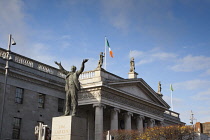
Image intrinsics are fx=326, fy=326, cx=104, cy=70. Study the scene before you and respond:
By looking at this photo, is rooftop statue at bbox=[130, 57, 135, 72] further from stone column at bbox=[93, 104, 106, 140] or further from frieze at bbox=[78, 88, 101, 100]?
stone column at bbox=[93, 104, 106, 140]

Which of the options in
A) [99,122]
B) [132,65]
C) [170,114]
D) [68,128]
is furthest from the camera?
[170,114]

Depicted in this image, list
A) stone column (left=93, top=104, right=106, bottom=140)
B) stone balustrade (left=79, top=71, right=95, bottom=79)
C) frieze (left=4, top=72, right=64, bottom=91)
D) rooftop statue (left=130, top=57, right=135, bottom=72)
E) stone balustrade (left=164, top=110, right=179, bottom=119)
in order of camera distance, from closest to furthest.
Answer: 1. frieze (left=4, top=72, right=64, bottom=91)
2. stone column (left=93, top=104, right=106, bottom=140)
3. stone balustrade (left=79, top=71, right=95, bottom=79)
4. rooftop statue (left=130, top=57, right=135, bottom=72)
5. stone balustrade (left=164, top=110, right=179, bottom=119)

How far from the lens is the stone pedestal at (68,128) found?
60.0 ft

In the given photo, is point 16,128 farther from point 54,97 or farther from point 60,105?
point 60,105

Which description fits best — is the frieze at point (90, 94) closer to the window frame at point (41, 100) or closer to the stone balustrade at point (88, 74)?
the stone balustrade at point (88, 74)

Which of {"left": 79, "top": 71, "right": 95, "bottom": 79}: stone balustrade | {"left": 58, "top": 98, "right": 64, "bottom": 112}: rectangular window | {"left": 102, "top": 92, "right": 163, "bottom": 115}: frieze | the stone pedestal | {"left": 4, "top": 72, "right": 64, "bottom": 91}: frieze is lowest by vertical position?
the stone pedestal

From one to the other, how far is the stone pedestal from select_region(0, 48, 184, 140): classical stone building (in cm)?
1598

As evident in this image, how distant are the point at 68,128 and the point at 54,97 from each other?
22002 millimetres

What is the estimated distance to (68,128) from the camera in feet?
60.1

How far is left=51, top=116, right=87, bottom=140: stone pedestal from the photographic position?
60.0 ft

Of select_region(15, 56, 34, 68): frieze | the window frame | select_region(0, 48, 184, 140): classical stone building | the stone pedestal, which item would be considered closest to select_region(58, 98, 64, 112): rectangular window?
select_region(0, 48, 184, 140): classical stone building

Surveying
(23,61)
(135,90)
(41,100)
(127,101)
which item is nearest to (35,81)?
(41,100)

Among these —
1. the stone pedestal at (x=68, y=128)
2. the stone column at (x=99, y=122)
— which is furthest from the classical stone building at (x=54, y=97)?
the stone pedestal at (x=68, y=128)

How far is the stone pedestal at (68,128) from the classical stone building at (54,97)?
1598 cm
